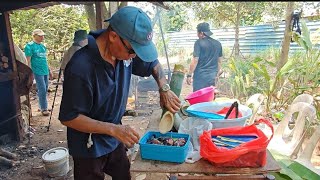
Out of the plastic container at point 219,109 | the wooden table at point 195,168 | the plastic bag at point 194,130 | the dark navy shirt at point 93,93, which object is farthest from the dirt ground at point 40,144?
the wooden table at point 195,168

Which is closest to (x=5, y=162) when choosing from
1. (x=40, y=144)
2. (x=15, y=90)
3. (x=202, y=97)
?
(x=40, y=144)

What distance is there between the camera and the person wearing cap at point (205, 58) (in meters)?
4.87

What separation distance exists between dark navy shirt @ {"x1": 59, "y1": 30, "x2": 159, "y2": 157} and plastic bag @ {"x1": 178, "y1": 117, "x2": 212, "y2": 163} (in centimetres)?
49

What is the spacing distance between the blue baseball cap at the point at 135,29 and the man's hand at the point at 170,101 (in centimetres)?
41

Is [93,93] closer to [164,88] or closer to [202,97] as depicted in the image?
[164,88]

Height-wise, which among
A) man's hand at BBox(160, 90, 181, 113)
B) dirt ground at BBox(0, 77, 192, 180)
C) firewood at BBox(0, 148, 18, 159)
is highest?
man's hand at BBox(160, 90, 181, 113)

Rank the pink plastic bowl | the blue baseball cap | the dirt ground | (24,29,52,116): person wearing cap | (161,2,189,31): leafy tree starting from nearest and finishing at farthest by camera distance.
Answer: the blue baseball cap < the pink plastic bowl < the dirt ground < (24,29,52,116): person wearing cap < (161,2,189,31): leafy tree

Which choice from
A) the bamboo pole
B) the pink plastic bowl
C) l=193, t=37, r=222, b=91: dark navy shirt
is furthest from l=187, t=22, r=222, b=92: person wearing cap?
the bamboo pole

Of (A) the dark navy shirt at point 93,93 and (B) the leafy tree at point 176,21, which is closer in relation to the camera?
(A) the dark navy shirt at point 93,93

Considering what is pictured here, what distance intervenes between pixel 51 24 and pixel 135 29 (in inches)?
395

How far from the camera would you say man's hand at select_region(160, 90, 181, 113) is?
1906 mm

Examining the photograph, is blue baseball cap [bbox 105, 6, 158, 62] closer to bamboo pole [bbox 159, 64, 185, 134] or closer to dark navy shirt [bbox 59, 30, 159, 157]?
dark navy shirt [bbox 59, 30, 159, 157]

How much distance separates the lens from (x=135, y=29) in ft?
5.03

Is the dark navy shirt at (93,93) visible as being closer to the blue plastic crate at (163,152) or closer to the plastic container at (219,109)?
the blue plastic crate at (163,152)
